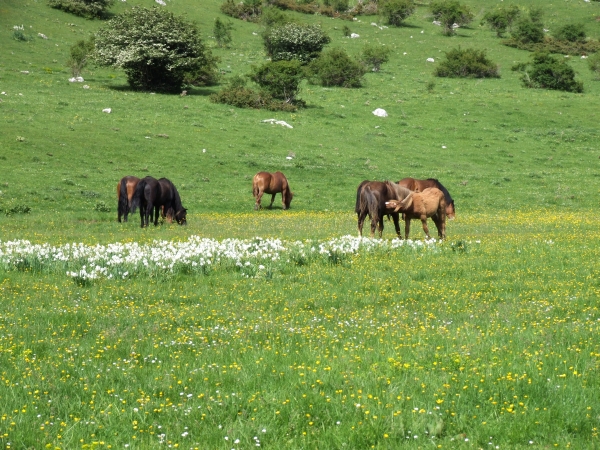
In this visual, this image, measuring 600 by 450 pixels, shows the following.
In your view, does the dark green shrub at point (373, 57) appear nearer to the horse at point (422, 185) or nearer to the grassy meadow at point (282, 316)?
the grassy meadow at point (282, 316)

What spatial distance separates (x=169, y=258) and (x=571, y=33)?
93.2 meters

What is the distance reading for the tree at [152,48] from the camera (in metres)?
55.6

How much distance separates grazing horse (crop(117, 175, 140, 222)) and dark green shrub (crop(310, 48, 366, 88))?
41.8 metres

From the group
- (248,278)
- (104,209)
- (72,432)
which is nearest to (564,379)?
(72,432)

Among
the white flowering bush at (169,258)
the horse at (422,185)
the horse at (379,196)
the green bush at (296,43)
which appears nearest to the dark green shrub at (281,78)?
the green bush at (296,43)

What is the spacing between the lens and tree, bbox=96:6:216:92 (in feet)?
182

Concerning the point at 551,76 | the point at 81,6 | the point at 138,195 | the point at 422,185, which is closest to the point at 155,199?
the point at 138,195

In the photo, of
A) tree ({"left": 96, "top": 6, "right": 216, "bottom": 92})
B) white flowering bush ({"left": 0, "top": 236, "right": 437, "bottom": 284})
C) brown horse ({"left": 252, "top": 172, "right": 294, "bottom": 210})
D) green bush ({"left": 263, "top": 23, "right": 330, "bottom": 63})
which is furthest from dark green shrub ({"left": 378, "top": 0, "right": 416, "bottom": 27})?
white flowering bush ({"left": 0, "top": 236, "right": 437, "bottom": 284})

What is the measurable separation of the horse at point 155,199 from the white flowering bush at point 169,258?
7.85 m

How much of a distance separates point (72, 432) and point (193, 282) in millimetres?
7846

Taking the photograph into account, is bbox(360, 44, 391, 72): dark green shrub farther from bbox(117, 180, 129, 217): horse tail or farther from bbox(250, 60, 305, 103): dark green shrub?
bbox(117, 180, 129, 217): horse tail

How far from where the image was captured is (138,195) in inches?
978

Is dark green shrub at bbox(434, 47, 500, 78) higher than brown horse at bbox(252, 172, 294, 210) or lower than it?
higher

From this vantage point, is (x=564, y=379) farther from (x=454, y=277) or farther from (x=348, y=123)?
(x=348, y=123)
